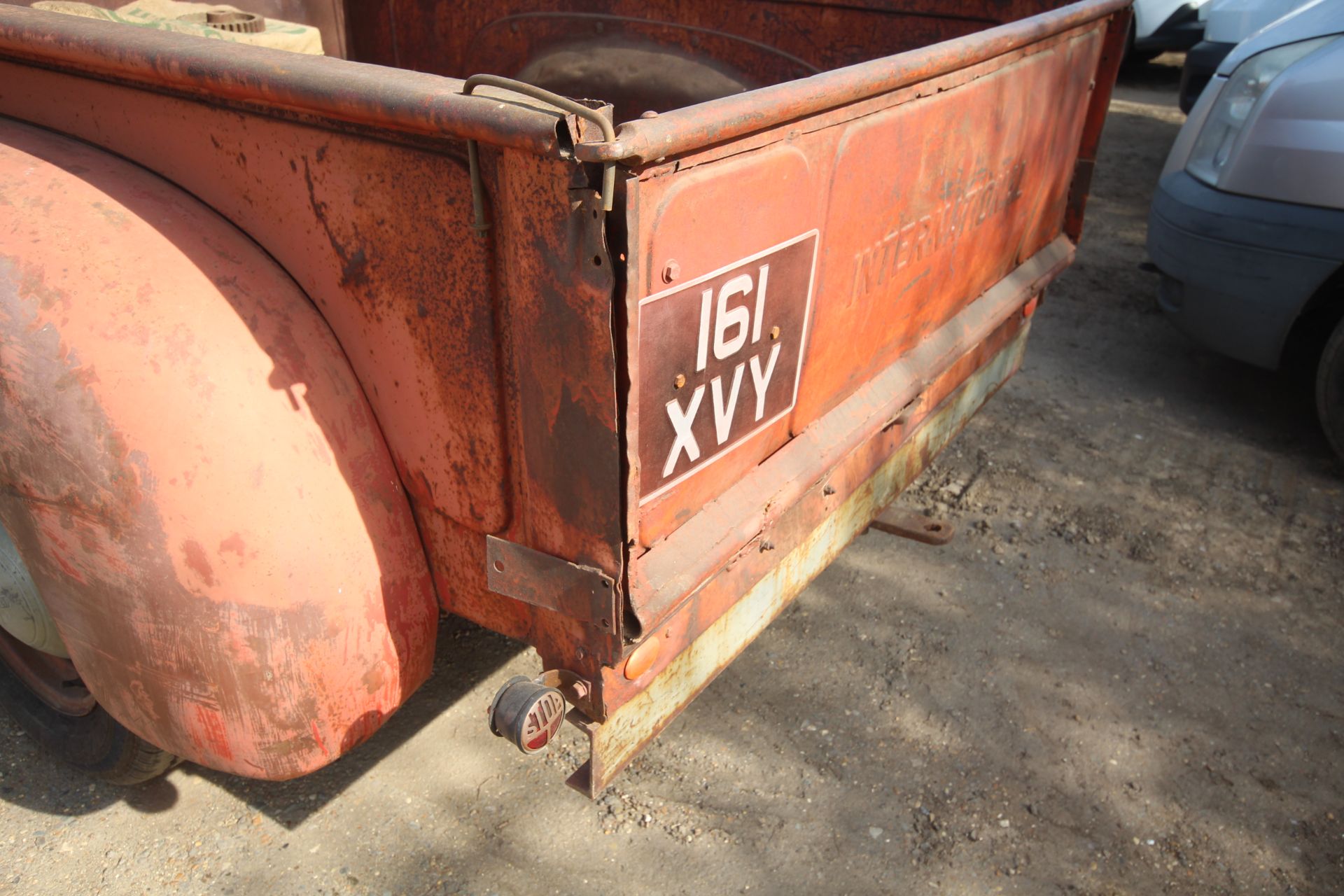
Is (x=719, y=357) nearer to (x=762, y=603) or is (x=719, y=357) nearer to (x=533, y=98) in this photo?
(x=533, y=98)

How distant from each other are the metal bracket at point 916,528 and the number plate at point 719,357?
3.81 feet

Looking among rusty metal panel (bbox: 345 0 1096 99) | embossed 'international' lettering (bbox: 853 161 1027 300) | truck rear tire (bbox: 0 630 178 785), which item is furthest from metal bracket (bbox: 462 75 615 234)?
rusty metal panel (bbox: 345 0 1096 99)

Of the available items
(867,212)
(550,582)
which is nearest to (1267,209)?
(867,212)

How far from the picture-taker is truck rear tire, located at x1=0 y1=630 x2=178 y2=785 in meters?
1.89

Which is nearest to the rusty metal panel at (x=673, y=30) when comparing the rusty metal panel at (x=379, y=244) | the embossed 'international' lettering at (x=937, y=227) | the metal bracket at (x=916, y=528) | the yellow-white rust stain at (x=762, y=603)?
the embossed 'international' lettering at (x=937, y=227)

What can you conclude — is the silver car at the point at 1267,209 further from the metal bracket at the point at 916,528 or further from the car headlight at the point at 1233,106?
the metal bracket at the point at 916,528

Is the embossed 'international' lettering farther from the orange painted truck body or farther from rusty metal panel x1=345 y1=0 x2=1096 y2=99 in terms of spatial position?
rusty metal panel x1=345 y1=0 x2=1096 y2=99

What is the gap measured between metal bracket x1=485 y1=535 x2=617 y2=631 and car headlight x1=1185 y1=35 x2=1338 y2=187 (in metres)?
3.03

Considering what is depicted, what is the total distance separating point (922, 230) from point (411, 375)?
1.07 metres

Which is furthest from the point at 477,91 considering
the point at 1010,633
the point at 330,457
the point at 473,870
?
the point at 1010,633

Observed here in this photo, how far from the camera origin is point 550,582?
1.40 meters

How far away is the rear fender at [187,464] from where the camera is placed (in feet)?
4.28

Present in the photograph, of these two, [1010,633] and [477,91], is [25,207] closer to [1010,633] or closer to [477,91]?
[477,91]

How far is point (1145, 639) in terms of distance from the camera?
8.74ft
